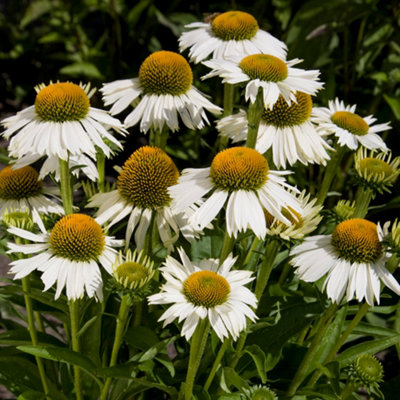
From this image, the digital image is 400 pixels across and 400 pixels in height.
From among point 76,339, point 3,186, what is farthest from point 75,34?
point 76,339

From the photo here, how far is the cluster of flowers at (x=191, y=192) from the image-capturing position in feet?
2.88

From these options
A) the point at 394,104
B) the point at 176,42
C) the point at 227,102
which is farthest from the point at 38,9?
the point at 227,102

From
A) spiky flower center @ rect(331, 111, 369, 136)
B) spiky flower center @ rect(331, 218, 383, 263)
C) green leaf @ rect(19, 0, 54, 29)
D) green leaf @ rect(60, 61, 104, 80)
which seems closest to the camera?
spiky flower center @ rect(331, 218, 383, 263)

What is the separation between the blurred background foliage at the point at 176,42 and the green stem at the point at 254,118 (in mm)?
736

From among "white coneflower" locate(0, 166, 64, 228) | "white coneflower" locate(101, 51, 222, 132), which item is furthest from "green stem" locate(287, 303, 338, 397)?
"white coneflower" locate(0, 166, 64, 228)

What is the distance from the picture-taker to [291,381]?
3.85ft

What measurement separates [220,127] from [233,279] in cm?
32

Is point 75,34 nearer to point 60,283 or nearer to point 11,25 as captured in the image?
point 11,25

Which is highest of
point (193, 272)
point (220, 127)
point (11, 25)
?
point (220, 127)

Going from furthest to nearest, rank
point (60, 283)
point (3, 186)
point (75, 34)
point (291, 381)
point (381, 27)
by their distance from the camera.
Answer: point (75, 34), point (381, 27), point (291, 381), point (3, 186), point (60, 283)

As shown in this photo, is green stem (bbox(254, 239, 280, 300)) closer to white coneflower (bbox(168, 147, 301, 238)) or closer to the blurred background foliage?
white coneflower (bbox(168, 147, 301, 238))

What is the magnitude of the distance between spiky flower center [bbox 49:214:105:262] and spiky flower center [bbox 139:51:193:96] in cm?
31

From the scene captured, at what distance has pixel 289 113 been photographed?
41.3 inches

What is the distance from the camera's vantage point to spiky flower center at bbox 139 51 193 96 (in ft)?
3.53
